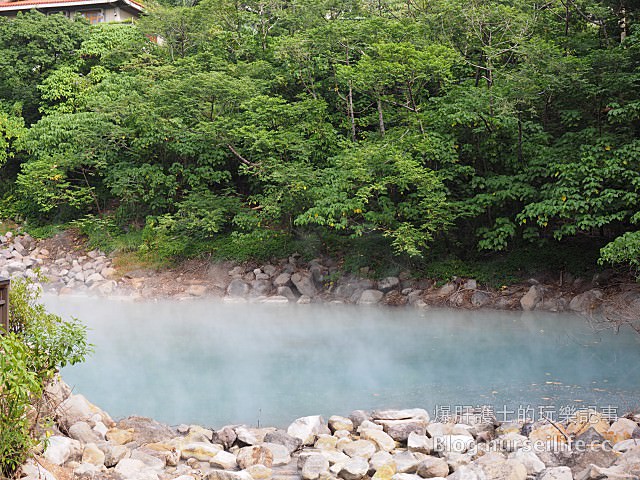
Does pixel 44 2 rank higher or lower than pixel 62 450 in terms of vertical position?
higher

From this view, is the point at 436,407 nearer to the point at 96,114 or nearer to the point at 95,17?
the point at 96,114

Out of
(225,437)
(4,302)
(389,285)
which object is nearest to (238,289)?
(389,285)

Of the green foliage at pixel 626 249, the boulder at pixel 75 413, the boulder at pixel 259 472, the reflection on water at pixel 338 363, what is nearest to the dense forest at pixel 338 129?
the green foliage at pixel 626 249

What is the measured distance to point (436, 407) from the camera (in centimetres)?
568

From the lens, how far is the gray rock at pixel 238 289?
11500 millimetres

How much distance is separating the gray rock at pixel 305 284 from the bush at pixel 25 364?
6.64 metres

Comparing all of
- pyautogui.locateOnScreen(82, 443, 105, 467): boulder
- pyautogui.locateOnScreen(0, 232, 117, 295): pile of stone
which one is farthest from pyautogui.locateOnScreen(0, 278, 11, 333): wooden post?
pyautogui.locateOnScreen(0, 232, 117, 295): pile of stone

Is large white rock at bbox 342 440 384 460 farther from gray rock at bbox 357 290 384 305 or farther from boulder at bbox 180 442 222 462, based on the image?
gray rock at bbox 357 290 384 305

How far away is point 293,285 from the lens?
11.4m

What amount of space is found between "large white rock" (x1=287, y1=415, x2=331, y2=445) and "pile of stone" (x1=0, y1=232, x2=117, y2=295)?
7.96m

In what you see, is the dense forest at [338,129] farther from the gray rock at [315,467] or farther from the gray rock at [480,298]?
the gray rock at [315,467]

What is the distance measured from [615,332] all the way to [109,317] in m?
7.31

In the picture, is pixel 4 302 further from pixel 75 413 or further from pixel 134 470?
pixel 134 470

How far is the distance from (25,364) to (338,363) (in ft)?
14.4
